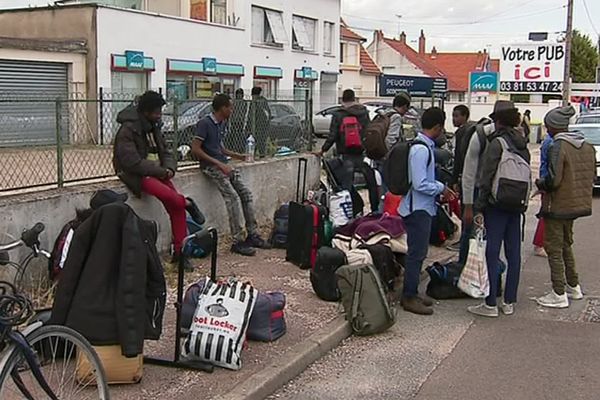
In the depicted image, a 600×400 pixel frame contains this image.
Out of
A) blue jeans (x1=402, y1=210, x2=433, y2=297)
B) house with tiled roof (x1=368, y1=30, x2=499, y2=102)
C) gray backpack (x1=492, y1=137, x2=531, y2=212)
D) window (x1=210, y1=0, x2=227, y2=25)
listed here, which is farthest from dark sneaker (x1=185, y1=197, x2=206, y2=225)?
house with tiled roof (x1=368, y1=30, x2=499, y2=102)

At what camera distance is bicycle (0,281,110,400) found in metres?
3.70

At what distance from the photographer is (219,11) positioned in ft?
112

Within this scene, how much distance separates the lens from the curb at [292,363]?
198 inches

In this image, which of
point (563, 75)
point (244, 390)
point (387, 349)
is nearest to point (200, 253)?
point (387, 349)

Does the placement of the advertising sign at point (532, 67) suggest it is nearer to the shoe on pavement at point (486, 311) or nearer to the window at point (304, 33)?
Answer: the window at point (304, 33)

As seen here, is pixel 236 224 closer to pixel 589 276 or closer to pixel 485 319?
pixel 485 319

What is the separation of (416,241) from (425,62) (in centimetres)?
6777

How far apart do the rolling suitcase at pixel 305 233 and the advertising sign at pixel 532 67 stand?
24.8m

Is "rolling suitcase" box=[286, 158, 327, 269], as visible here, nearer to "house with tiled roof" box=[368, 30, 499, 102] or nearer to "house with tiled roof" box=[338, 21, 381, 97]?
"house with tiled roof" box=[338, 21, 381, 97]

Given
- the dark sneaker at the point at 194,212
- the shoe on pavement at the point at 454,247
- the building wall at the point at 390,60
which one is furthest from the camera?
the building wall at the point at 390,60

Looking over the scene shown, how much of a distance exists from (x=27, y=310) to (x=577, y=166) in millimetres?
5357

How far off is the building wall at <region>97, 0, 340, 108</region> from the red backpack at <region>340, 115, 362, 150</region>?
56.6 ft

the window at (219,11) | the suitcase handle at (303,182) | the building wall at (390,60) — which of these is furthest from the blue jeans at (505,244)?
the building wall at (390,60)

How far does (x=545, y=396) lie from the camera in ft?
17.3
